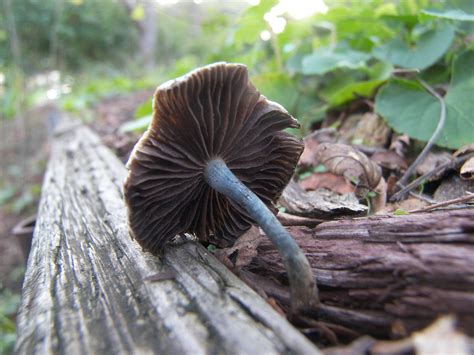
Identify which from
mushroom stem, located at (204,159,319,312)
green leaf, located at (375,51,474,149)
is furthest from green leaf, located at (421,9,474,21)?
mushroom stem, located at (204,159,319,312)

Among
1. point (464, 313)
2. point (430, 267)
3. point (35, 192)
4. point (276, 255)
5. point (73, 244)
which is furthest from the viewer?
point (35, 192)

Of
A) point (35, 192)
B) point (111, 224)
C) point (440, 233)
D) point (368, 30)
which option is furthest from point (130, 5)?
point (440, 233)

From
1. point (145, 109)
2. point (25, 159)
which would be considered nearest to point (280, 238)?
point (145, 109)

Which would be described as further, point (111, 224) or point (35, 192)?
point (35, 192)

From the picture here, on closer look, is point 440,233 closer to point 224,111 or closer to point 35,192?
point 224,111

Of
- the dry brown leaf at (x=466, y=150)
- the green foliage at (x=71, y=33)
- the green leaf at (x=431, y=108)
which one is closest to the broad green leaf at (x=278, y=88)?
the green leaf at (x=431, y=108)

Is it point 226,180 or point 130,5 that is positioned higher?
point 130,5
